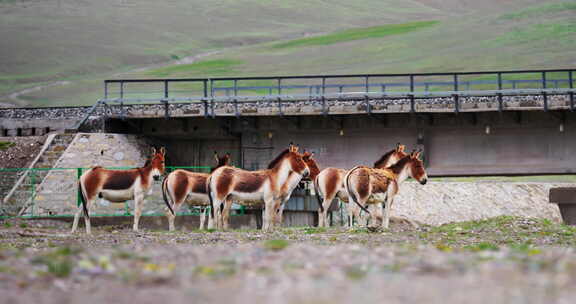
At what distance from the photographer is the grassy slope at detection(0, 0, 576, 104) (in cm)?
8844

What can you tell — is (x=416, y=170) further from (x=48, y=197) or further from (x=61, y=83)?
(x=61, y=83)

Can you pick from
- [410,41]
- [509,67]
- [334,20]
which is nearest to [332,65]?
[410,41]

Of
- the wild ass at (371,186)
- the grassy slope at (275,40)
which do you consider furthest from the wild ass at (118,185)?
the grassy slope at (275,40)

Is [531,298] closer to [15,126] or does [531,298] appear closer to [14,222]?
[14,222]

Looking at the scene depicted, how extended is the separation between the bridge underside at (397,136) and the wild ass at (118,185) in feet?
40.3

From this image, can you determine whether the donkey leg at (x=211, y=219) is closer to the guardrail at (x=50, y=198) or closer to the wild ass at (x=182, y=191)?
the wild ass at (x=182, y=191)

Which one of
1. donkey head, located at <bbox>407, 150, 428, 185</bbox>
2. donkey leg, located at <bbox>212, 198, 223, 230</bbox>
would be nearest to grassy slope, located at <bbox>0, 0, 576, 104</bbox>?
donkey head, located at <bbox>407, 150, 428, 185</bbox>

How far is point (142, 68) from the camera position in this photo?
323ft

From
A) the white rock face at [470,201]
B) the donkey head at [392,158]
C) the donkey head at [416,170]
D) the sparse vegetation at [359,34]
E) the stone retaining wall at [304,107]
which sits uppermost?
the sparse vegetation at [359,34]

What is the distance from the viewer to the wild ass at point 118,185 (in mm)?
28078

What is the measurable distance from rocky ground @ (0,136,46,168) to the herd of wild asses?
39.6 ft

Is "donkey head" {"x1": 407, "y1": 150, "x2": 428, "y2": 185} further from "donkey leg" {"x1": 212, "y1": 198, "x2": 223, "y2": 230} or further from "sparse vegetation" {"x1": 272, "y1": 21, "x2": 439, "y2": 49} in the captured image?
"sparse vegetation" {"x1": 272, "y1": 21, "x2": 439, "y2": 49}

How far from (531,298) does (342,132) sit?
3273 centimetres

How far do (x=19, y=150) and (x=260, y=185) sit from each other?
58.2 feet
